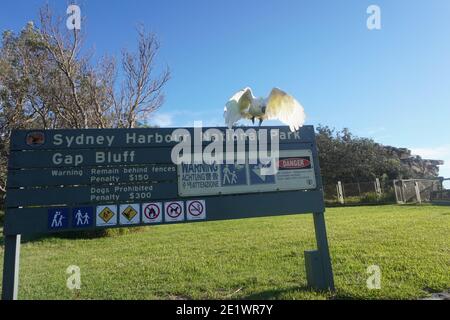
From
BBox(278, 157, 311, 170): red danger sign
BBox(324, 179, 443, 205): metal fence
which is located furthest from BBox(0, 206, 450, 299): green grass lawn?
BBox(324, 179, 443, 205): metal fence

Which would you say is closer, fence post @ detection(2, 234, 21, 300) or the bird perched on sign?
fence post @ detection(2, 234, 21, 300)

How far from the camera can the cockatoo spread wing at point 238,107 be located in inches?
210

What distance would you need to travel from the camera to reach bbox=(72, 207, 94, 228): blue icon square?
14.7 ft

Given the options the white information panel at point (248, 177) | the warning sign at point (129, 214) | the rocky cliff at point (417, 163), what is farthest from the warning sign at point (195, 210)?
the rocky cliff at point (417, 163)

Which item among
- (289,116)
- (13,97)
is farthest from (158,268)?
(13,97)

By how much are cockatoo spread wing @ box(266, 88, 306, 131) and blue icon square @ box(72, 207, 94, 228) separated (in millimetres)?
2624

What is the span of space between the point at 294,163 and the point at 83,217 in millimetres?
2678

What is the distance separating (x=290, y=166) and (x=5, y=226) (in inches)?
133

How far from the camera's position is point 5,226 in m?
4.21

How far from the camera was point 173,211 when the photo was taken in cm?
473

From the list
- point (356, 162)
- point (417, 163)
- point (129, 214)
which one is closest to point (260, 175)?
point (129, 214)

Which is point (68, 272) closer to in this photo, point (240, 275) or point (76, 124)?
point (240, 275)

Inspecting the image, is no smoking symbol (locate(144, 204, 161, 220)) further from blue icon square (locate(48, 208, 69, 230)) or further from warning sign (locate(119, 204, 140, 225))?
blue icon square (locate(48, 208, 69, 230))

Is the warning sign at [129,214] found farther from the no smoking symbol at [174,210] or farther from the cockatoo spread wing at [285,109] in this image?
the cockatoo spread wing at [285,109]
